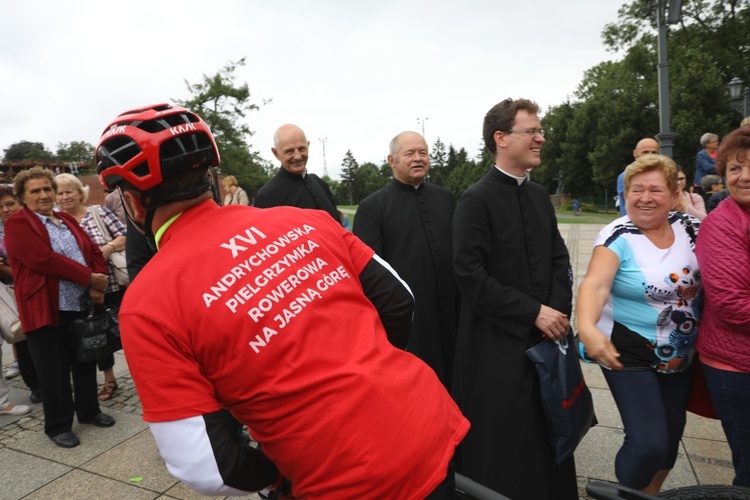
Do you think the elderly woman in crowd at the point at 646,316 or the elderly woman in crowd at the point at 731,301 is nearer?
the elderly woman in crowd at the point at 731,301

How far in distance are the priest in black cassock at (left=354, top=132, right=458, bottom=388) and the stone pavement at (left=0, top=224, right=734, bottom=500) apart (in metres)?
1.20

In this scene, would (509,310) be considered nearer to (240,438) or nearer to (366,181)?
(240,438)

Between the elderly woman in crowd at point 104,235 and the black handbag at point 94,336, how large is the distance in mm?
640

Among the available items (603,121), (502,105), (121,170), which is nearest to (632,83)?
(603,121)

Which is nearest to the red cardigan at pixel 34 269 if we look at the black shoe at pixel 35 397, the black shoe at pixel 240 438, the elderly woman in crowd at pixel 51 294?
the elderly woman in crowd at pixel 51 294

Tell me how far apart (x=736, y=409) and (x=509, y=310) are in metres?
1.04

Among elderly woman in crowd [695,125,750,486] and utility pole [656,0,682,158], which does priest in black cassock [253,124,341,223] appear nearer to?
elderly woman in crowd [695,125,750,486]

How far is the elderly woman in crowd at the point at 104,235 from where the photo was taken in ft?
15.3

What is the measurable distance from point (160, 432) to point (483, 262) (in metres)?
2.00

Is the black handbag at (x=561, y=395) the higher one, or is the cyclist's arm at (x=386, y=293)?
the cyclist's arm at (x=386, y=293)

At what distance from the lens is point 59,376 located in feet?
13.0

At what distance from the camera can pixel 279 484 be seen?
53.9 inches

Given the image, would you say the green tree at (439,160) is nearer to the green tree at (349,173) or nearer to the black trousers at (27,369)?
the green tree at (349,173)

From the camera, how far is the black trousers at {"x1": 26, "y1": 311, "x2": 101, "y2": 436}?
3938 millimetres
